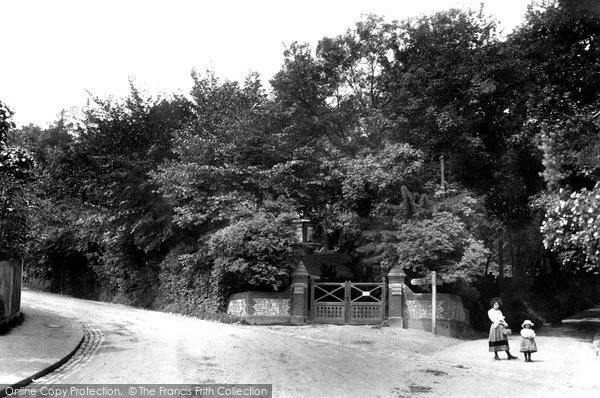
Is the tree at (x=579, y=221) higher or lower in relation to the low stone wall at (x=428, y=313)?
higher

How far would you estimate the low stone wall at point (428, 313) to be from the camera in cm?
1877

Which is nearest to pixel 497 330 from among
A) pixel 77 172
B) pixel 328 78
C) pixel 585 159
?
pixel 585 159

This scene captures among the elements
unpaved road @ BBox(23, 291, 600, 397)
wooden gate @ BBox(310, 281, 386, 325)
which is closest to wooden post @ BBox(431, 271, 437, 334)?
unpaved road @ BBox(23, 291, 600, 397)

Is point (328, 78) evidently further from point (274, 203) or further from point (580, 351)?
point (580, 351)

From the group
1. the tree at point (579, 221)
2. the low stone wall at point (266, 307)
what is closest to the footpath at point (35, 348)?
the low stone wall at point (266, 307)

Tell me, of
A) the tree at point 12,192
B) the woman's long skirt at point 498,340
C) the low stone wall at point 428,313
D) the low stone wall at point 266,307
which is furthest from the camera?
the low stone wall at point 266,307

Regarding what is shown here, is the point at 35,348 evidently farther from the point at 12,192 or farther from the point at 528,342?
the point at 528,342

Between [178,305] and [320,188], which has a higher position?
[320,188]

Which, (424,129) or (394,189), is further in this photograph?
(424,129)

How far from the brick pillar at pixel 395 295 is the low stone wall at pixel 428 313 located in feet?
0.71

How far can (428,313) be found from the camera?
1886 centimetres

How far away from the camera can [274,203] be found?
21297 mm

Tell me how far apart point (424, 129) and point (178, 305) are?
42.8ft

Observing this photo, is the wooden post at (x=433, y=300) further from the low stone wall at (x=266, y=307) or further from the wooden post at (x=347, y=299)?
the low stone wall at (x=266, y=307)
